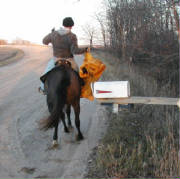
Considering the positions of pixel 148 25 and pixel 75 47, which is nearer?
pixel 75 47

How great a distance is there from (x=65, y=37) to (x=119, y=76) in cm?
685

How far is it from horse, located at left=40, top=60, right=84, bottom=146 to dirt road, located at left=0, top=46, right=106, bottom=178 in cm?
46

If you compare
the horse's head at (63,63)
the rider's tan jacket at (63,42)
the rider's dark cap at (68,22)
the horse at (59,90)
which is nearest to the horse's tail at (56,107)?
the horse at (59,90)

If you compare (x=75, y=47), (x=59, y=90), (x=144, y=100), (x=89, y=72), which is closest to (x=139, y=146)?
(x=144, y=100)

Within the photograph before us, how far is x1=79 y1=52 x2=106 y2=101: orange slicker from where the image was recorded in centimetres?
578

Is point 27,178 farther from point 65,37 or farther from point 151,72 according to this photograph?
point 151,72

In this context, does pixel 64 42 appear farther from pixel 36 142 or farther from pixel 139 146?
pixel 139 146

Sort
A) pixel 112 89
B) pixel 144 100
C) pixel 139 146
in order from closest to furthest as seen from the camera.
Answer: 1. pixel 139 146
2. pixel 144 100
3. pixel 112 89

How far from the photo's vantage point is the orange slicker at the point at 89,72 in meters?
5.78

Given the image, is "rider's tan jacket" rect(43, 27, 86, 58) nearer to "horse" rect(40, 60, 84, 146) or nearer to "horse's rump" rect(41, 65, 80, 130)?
"horse" rect(40, 60, 84, 146)

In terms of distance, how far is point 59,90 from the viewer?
17.5ft

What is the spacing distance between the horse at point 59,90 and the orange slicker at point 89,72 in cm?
18

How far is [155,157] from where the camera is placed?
14.7 feet

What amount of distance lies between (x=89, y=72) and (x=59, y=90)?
86 centimetres
